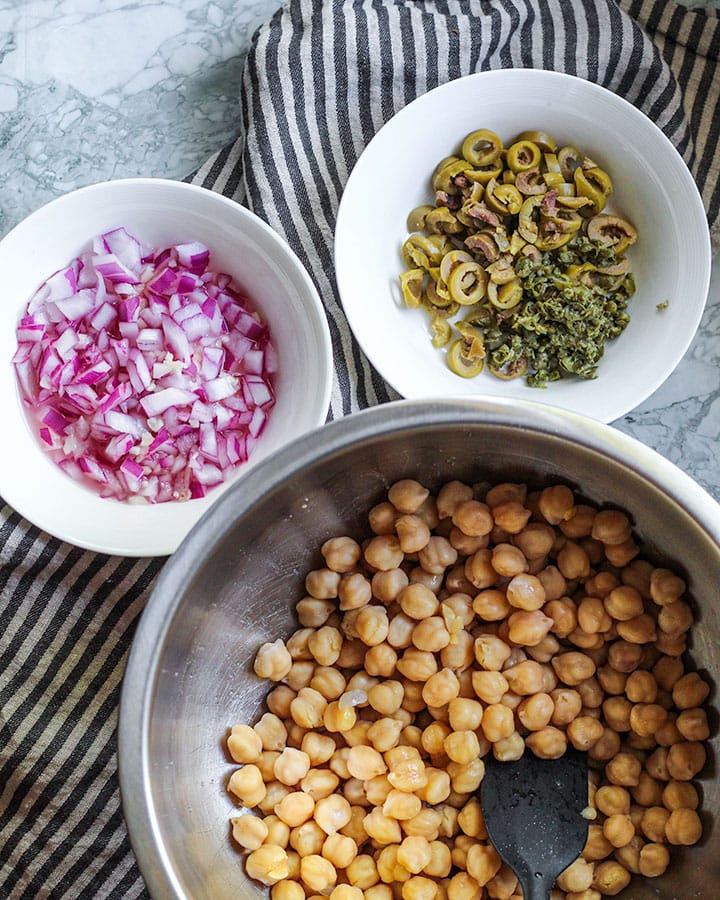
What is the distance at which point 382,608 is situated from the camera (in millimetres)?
1685

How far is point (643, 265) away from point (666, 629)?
29.3 inches

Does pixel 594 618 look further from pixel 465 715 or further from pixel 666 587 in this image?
pixel 465 715

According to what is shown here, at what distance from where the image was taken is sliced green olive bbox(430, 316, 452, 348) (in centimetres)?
195

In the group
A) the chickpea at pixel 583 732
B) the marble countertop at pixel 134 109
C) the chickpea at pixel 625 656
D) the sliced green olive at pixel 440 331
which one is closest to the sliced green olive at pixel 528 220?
the sliced green olive at pixel 440 331

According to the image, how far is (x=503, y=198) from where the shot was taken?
74.7 inches

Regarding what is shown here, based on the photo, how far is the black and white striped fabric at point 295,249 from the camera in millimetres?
1941

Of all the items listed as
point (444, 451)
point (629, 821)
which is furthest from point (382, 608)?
point (629, 821)

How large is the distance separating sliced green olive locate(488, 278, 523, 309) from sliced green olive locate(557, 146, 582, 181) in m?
0.24

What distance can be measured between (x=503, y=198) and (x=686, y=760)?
1.02 metres

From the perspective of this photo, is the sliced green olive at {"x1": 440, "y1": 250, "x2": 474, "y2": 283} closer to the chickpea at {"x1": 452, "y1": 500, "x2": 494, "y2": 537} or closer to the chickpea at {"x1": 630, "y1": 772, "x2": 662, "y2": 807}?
the chickpea at {"x1": 452, "y1": 500, "x2": 494, "y2": 537}

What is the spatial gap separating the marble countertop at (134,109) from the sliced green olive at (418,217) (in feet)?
1.36

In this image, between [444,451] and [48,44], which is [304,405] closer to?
[444,451]

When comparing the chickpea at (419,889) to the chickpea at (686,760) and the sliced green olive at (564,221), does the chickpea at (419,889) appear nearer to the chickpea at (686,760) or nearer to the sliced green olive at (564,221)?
the chickpea at (686,760)

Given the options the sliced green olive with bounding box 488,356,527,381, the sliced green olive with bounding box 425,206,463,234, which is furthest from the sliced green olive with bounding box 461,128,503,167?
the sliced green olive with bounding box 488,356,527,381
